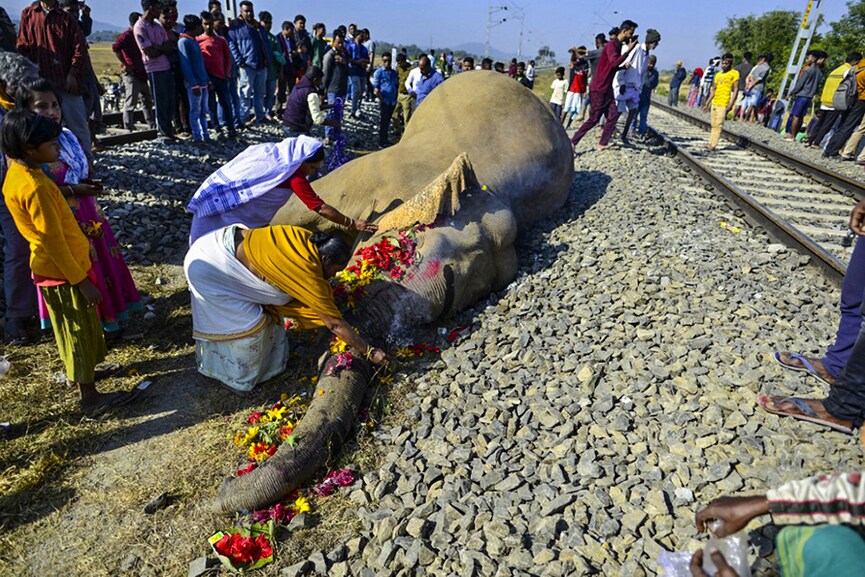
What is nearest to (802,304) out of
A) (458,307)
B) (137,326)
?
(458,307)

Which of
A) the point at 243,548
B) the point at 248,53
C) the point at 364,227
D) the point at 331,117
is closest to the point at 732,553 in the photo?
the point at 243,548

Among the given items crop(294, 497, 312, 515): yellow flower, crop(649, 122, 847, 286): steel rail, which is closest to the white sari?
crop(294, 497, 312, 515): yellow flower

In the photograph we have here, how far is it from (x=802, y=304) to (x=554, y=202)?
3.10 meters

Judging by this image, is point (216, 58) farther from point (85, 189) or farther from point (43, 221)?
point (43, 221)

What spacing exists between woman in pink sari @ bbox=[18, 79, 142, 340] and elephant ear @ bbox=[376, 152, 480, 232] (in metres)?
2.22

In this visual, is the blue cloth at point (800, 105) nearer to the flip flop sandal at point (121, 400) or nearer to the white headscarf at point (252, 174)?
the white headscarf at point (252, 174)

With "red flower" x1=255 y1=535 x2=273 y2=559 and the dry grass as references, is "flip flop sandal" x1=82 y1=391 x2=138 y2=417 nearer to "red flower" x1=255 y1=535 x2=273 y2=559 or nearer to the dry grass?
the dry grass

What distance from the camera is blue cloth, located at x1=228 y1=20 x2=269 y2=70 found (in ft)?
32.0

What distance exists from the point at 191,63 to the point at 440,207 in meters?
6.26

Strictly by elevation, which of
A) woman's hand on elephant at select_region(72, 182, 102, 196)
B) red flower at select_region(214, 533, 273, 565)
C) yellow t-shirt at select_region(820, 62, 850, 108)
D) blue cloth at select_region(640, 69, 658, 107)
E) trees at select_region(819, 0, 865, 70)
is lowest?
red flower at select_region(214, 533, 273, 565)

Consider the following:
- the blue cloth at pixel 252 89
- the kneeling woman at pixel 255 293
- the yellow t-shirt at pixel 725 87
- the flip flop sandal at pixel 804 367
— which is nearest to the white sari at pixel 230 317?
the kneeling woman at pixel 255 293

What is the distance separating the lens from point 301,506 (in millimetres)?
2832

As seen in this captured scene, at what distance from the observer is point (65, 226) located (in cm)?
323

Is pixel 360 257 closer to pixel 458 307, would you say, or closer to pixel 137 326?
pixel 458 307
